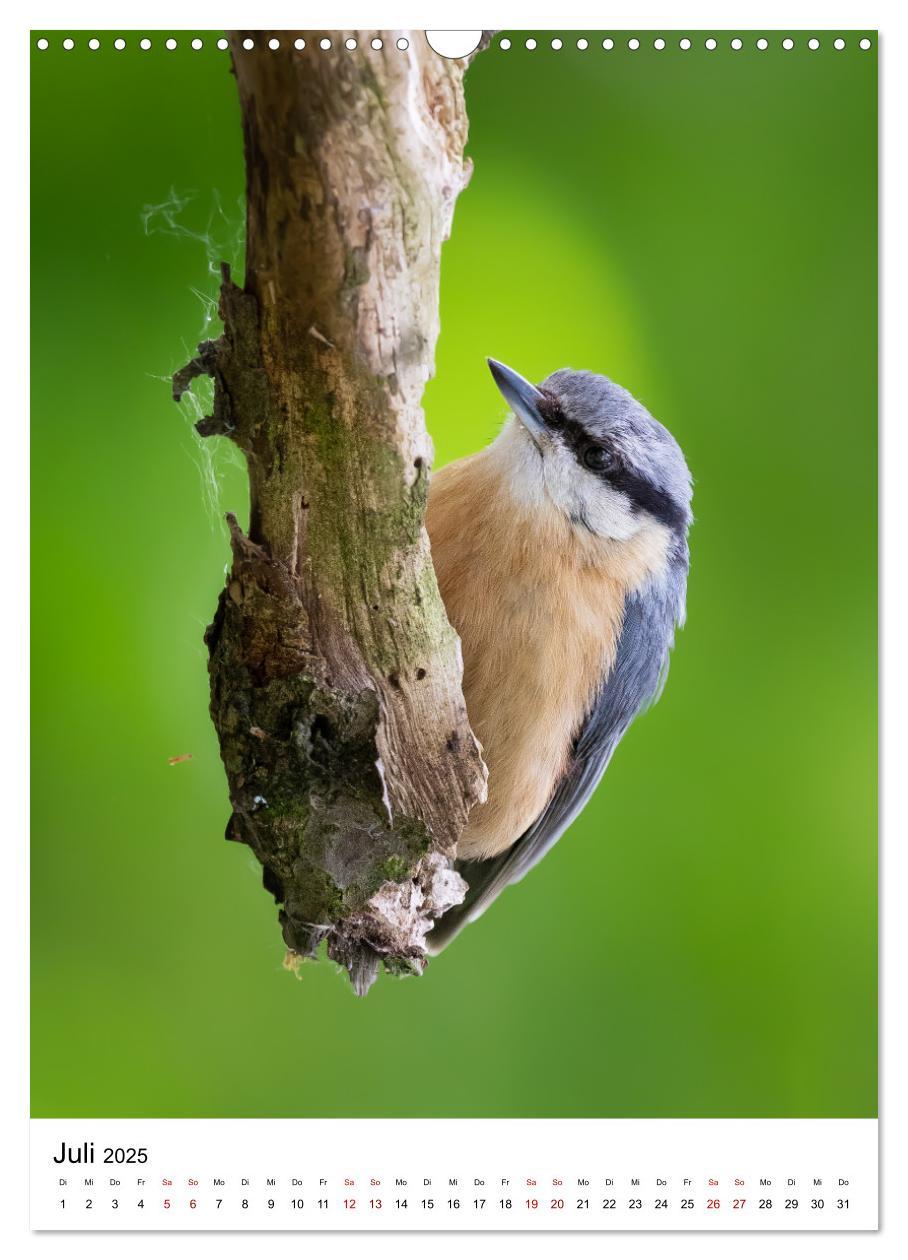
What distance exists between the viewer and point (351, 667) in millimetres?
1764

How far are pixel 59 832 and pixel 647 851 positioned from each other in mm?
1232

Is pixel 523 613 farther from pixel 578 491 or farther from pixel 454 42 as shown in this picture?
pixel 454 42

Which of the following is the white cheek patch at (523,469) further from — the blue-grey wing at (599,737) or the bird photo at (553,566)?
the blue-grey wing at (599,737)

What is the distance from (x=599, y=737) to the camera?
2.40 meters

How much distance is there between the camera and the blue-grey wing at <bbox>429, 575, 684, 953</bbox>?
2.33 metres

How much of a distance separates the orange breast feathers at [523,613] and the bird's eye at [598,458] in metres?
0.11

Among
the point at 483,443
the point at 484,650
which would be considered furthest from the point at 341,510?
the point at 483,443

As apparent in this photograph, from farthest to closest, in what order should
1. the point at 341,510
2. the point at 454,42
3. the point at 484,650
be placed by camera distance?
the point at 484,650 → the point at 454,42 → the point at 341,510
